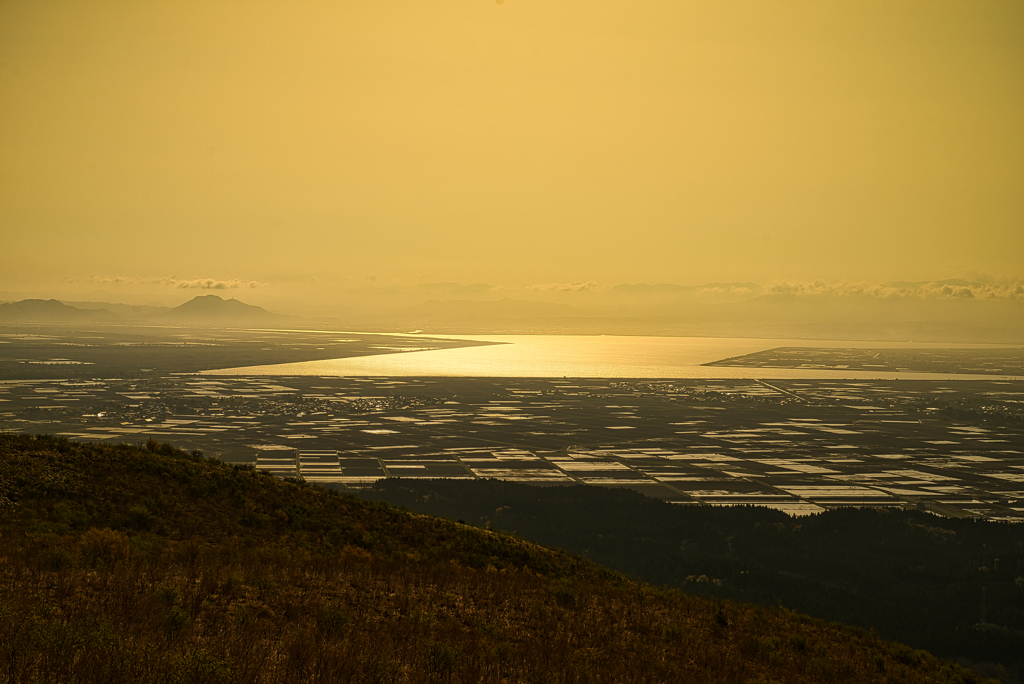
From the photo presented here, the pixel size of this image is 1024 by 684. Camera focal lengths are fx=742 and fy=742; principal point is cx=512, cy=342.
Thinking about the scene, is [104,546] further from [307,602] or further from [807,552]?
[807,552]

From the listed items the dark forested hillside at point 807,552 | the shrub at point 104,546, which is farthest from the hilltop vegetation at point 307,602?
the dark forested hillside at point 807,552

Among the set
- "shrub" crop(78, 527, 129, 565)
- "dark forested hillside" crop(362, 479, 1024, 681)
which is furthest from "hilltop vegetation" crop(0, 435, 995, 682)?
"dark forested hillside" crop(362, 479, 1024, 681)

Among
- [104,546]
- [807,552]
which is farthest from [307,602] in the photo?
[807,552]

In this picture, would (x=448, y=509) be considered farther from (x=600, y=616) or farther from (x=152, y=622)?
(x=152, y=622)

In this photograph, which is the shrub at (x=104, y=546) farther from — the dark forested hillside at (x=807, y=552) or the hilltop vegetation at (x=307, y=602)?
the dark forested hillside at (x=807, y=552)

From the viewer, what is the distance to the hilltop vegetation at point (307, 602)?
449 inches

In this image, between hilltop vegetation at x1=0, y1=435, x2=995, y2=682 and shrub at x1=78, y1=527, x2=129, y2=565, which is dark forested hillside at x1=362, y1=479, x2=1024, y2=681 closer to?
hilltop vegetation at x1=0, y1=435, x2=995, y2=682

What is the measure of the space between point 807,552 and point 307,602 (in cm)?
7333

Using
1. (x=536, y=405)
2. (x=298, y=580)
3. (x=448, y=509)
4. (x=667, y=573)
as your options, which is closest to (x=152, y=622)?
(x=298, y=580)

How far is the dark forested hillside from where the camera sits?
61281 mm

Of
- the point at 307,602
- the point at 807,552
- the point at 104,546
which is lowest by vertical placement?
the point at 807,552

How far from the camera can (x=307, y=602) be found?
51.9 ft

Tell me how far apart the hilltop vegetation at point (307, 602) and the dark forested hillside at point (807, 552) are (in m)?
41.3

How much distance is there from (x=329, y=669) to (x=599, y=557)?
6939 centimetres
